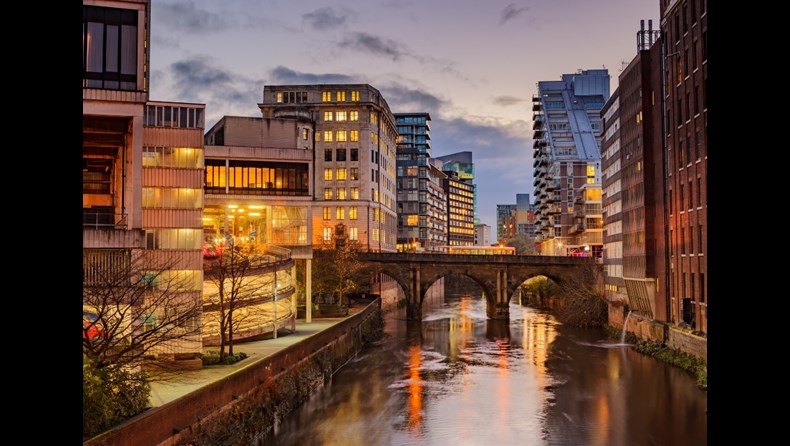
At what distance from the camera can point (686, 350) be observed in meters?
49.5

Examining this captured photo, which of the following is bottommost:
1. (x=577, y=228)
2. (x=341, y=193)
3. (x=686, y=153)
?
(x=577, y=228)

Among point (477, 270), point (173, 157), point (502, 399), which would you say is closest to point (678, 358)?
point (502, 399)

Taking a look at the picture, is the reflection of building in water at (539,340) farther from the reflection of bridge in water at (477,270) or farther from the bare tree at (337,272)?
the bare tree at (337,272)

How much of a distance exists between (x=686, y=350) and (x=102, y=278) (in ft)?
128

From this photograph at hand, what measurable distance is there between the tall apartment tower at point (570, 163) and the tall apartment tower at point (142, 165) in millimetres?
87016

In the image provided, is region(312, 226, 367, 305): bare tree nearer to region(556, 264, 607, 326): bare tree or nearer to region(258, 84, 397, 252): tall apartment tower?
region(258, 84, 397, 252): tall apartment tower

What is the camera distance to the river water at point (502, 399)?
111 ft

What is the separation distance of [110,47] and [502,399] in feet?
93.6

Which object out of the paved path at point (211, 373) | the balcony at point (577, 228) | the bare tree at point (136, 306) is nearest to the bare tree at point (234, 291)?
the paved path at point (211, 373)

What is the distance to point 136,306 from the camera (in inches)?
1224

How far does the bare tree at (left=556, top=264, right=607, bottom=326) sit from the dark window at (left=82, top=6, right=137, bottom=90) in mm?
60301

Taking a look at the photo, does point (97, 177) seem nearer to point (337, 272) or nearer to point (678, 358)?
point (337, 272)
